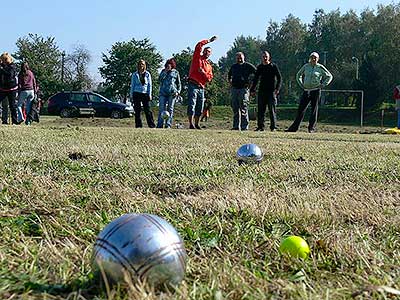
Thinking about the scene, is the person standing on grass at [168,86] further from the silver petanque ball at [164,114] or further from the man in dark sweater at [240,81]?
the man in dark sweater at [240,81]

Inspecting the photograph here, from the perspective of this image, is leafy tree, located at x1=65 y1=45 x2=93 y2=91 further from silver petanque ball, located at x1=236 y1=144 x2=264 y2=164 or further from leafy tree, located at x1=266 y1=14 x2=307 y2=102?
silver petanque ball, located at x1=236 y1=144 x2=264 y2=164

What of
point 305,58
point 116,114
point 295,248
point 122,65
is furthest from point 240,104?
point 305,58

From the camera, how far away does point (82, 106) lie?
3669 cm

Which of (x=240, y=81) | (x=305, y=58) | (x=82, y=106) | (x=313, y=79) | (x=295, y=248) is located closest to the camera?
(x=295, y=248)

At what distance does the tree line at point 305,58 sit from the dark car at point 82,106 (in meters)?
14.1

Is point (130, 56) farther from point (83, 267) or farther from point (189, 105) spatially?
point (83, 267)

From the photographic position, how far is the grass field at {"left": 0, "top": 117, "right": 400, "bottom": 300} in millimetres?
2104

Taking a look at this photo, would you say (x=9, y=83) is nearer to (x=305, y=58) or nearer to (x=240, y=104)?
(x=240, y=104)

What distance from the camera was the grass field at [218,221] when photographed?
210 cm

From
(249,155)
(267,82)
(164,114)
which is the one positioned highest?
(267,82)

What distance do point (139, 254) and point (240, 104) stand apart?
13948 mm

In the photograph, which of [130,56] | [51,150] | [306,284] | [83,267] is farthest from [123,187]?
[130,56]

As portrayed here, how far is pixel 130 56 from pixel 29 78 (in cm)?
4341

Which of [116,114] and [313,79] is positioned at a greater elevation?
[313,79]
